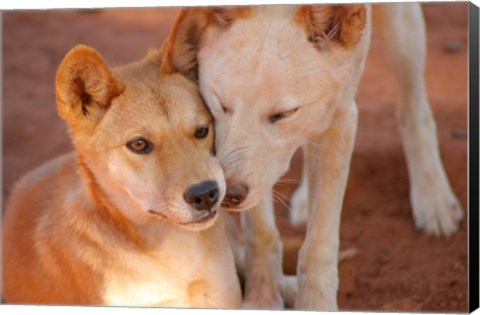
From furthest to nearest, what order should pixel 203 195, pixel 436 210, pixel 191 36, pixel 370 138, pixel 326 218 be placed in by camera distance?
pixel 370 138, pixel 436 210, pixel 326 218, pixel 191 36, pixel 203 195

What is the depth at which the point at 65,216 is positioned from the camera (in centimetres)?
324

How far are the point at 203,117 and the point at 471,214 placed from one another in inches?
39.2

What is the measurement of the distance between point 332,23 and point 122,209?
3.07ft

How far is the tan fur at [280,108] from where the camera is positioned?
9.69ft

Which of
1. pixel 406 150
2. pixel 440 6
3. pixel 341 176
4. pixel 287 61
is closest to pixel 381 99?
pixel 406 150

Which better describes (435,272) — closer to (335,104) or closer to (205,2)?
(335,104)

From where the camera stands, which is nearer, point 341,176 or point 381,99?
point 341,176

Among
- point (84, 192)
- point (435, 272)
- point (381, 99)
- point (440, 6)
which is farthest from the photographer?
point (440, 6)

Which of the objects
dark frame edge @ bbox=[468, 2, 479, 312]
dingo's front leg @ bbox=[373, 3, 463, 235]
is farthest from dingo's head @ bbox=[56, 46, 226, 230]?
dingo's front leg @ bbox=[373, 3, 463, 235]

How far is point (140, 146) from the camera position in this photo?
116 inches

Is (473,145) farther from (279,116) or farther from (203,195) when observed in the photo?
(203,195)

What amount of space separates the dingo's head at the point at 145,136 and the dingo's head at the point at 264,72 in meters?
0.07

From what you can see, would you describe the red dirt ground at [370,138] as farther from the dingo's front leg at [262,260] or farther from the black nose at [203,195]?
the black nose at [203,195]

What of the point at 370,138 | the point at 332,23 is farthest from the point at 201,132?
the point at 370,138
